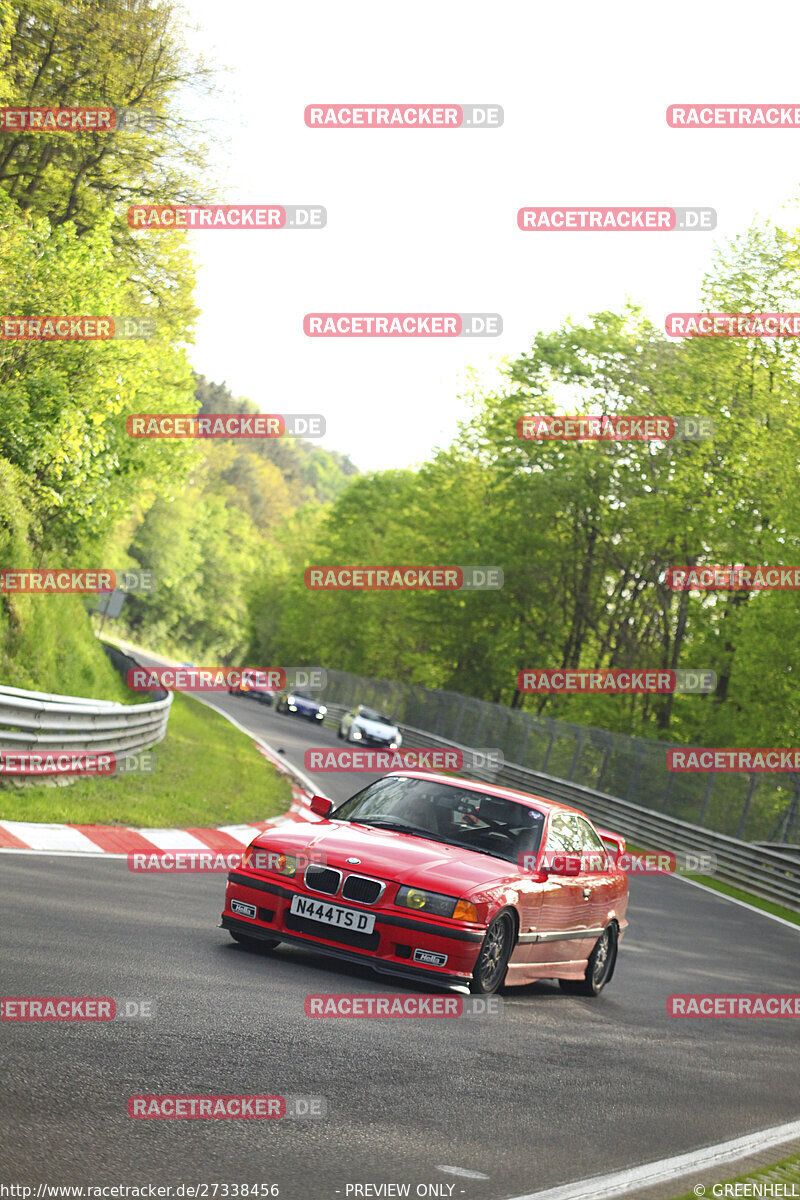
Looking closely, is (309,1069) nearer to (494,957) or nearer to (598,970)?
(494,957)

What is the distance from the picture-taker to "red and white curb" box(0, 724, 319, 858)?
11.5 meters

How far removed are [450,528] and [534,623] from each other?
6.43 meters

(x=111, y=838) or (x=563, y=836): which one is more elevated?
(x=563, y=836)

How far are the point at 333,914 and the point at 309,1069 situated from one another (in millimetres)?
2269

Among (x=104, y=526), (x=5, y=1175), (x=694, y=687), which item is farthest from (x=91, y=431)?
(x=694, y=687)

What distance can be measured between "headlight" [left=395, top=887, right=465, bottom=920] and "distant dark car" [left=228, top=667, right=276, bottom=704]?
67.8 m

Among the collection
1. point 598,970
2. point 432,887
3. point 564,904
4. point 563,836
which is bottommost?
point 598,970

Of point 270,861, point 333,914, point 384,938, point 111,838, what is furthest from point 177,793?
point 384,938

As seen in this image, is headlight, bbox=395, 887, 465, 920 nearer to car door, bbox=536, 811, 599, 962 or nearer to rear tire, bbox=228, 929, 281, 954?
rear tire, bbox=228, 929, 281, 954

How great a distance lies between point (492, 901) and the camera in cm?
812

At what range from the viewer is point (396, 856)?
824 centimetres

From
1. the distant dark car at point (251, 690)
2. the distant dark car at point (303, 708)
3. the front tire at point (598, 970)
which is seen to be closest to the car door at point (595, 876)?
the front tire at point (598, 970)

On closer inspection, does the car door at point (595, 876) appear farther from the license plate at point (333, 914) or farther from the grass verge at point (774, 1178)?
the grass verge at point (774, 1178)

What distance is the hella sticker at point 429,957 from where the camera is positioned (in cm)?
781
